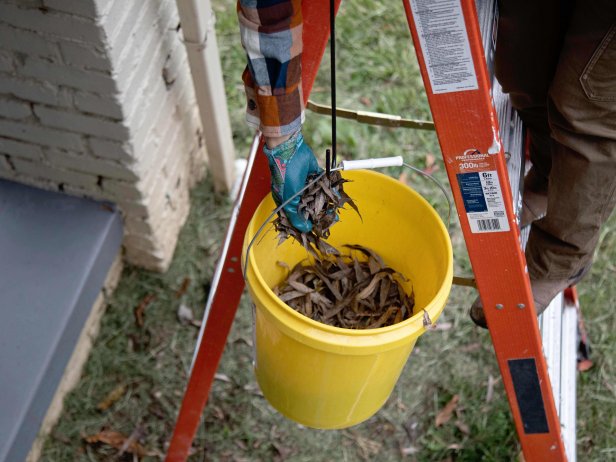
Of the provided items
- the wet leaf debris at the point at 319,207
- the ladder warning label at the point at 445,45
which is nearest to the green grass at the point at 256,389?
the wet leaf debris at the point at 319,207

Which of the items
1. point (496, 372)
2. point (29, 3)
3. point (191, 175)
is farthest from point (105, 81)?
point (496, 372)

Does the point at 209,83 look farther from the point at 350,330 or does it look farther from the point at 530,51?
the point at 350,330

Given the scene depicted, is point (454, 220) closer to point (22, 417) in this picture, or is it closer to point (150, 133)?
point (150, 133)

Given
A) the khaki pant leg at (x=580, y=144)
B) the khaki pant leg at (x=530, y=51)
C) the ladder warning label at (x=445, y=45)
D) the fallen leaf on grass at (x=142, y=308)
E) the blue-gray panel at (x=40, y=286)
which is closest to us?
the ladder warning label at (x=445, y=45)

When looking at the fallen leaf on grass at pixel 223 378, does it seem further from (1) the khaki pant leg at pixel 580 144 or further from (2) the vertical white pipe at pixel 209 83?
(1) the khaki pant leg at pixel 580 144

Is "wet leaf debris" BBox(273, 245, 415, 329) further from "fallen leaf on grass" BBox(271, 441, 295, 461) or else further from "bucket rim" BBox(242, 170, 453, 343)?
"fallen leaf on grass" BBox(271, 441, 295, 461)

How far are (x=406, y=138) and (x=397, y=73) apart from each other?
40 cm

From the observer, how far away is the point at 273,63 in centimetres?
120

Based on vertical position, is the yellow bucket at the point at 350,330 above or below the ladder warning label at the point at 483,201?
below

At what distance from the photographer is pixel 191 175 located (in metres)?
2.79

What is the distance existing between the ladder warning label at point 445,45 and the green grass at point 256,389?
154 cm

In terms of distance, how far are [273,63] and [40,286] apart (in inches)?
52.3

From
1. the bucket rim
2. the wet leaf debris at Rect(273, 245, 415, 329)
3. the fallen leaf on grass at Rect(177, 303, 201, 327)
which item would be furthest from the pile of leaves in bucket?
the fallen leaf on grass at Rect(177, 303, 201, 327)

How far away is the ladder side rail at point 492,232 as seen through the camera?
111 cm
